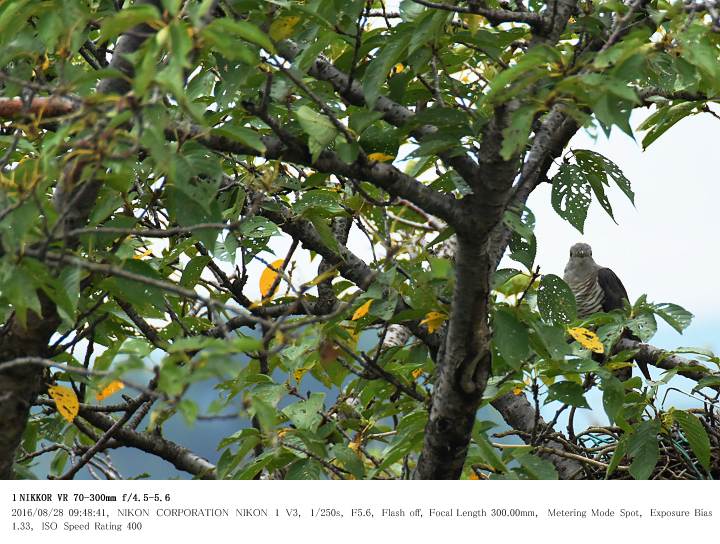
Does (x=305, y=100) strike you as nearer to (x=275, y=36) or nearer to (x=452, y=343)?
(x=275, y=36)

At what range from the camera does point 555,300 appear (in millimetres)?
3371

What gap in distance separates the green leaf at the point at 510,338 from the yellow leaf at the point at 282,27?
1092 mm

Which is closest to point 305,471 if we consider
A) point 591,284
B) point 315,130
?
point 315,130

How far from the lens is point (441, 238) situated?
291cm

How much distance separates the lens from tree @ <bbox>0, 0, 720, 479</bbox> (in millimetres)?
2102

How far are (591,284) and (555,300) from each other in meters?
5.27

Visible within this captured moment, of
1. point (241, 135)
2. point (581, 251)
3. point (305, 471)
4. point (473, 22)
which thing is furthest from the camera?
point (581, 251)

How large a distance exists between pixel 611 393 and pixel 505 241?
2.99ft

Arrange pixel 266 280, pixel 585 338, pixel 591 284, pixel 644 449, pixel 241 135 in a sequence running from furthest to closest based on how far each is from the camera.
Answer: pixel 591 284, pixel 266 280, pixel 644 449, pixel 585 338, pixel 241 135

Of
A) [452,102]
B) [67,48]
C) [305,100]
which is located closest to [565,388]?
[452,102]

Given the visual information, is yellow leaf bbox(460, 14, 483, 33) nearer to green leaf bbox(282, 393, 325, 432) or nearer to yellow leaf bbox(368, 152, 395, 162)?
yellow leaf bbox(368, 152, 395, 162)

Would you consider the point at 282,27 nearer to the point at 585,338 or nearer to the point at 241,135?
the point at 241,135

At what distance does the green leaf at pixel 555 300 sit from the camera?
337 centimetres

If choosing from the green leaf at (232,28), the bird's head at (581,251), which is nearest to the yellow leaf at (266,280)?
the green leaf at (232,28)
